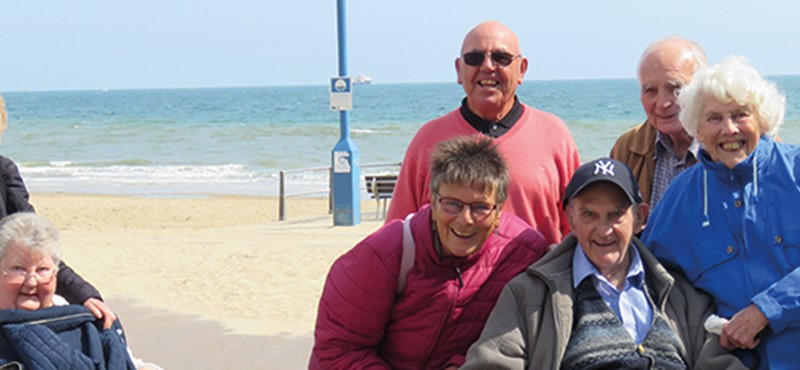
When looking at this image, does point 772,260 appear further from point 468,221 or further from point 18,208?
point 18,208

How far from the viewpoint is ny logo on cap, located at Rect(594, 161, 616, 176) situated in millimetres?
3413

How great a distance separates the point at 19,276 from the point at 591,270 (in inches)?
81.1

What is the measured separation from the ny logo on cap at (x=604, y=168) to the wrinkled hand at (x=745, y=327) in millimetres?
618

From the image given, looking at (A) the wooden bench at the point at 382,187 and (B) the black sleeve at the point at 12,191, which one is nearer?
(B) the black sleeve at the point at 12,191

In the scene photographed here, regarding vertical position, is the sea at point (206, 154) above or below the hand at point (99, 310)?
below

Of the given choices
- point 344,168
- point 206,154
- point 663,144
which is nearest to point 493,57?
point 663,144

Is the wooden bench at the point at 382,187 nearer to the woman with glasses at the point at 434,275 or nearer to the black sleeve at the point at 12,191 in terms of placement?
the black sleeve at the point at 12,191

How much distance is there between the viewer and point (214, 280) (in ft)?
31.3

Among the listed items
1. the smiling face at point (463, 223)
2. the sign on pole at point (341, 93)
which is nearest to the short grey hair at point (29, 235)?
the smiling face at point (463, 223)

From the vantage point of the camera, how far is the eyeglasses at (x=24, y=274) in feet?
12.1

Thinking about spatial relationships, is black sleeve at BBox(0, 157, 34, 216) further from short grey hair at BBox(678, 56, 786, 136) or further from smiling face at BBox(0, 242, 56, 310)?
short grey hair at BBox(678, 56, 786, 136)

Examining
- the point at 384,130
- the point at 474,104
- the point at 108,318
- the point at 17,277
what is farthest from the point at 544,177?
the point at 384,130

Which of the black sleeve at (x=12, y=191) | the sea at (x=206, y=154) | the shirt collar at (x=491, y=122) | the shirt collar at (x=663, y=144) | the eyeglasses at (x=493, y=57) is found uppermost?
the eyeglasses at (x=493, y=57)

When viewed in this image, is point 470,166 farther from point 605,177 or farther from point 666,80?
point 666,80
